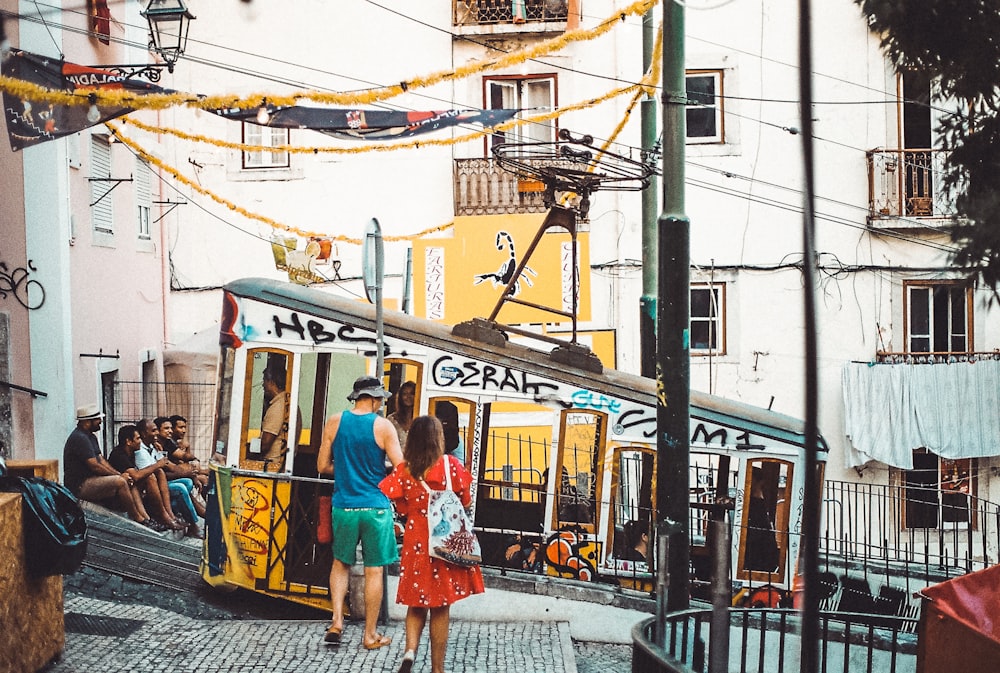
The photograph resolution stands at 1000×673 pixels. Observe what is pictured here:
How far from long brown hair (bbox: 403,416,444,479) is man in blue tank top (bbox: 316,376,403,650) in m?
0.42

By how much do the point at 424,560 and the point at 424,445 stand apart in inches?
25.6

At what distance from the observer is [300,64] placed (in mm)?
18672

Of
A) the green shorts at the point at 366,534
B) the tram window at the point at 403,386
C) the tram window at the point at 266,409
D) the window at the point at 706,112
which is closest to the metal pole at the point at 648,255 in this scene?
the tram window at the point at 403,386

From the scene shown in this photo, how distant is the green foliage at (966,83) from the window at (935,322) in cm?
1185

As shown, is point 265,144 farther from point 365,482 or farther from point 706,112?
point 365,482

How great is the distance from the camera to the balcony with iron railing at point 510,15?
18234 mm

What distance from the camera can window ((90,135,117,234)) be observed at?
1527 centimetres

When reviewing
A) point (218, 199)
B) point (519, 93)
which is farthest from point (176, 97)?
point (519, 93)

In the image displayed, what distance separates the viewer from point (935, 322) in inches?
707

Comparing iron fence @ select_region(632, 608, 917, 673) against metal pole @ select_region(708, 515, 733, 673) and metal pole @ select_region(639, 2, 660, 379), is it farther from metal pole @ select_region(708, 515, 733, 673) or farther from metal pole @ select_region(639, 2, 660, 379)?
metal pole @ select_region(639, 2, 660, 379)

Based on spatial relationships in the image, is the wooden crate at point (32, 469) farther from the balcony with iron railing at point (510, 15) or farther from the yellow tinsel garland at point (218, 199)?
the balcony with iron railing at point (510, 15)

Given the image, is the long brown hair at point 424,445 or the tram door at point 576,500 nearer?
the long brown hair at point 424,445

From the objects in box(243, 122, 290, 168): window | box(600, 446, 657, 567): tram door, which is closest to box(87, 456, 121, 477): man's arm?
box(600, 446, 657, 567): tram door

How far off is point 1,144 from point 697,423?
29.2ft
